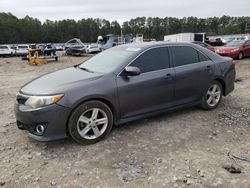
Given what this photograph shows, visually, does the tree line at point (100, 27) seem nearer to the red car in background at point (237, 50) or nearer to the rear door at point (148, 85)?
the red car in background at point (237, 50)

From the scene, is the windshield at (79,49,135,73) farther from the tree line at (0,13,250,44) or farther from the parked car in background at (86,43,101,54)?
the tree line at (0,13,250,44)

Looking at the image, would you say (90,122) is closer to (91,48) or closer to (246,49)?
Result: (246,49)

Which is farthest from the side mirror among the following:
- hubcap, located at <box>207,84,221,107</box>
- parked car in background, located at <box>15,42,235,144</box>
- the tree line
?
the tree line

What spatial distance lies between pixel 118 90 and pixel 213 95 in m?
2.44

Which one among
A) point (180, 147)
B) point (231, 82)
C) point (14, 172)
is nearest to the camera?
point (14, 172)

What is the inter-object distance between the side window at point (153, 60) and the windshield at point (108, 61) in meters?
0.22

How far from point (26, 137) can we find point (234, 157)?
3.25 meters

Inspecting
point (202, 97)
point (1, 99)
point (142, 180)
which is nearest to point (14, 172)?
point (142, 180)

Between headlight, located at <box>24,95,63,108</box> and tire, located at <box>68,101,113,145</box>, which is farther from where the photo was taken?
tire, located at <box>68,101,113,145</box>

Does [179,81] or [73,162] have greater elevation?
[179,81]

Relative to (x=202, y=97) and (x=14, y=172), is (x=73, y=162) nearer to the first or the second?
(x=14, y=172)

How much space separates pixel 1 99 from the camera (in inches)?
307

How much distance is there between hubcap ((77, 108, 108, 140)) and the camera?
169 inches

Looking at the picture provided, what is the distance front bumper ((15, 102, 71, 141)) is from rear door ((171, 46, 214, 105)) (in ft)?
Answer: 7.19
